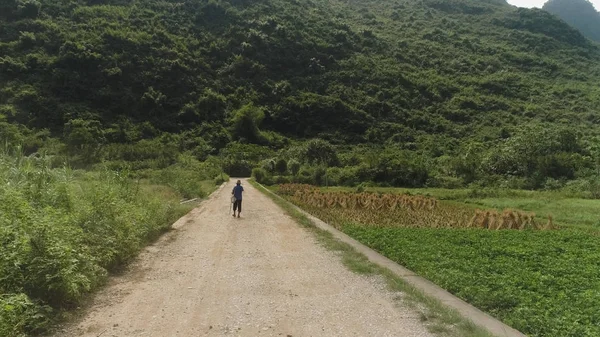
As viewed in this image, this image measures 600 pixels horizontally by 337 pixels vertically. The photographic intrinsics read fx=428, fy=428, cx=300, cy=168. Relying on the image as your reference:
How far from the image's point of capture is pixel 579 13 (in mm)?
196625

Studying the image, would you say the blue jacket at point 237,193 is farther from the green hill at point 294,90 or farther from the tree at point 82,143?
the green hill at point 294,90

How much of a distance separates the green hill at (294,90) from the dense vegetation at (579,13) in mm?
87061

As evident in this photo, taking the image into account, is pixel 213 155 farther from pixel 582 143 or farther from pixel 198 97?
pixel 582 143

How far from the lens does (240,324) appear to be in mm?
6250

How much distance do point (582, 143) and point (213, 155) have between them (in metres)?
54.1

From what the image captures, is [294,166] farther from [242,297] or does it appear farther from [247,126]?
[242,297]

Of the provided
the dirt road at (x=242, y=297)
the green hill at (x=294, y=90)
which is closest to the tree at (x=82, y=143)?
the green hill at (x=294, y=90)

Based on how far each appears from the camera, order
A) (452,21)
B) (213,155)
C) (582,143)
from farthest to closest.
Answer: (452,21)
(213,155)
(582,143)

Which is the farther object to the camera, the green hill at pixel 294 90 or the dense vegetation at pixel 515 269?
the green hill at pixel 294 90

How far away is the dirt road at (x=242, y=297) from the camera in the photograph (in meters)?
6.12

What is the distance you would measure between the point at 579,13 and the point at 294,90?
579 feet

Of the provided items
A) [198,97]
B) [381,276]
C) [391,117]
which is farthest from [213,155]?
[381,276]

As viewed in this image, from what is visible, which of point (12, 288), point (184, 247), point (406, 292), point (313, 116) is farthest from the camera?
point (313, 116)

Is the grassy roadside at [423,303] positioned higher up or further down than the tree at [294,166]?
further down
